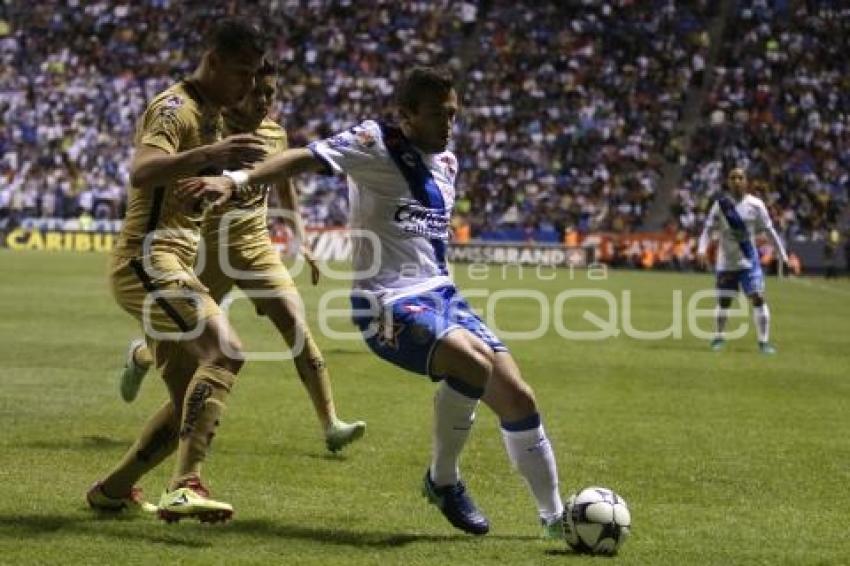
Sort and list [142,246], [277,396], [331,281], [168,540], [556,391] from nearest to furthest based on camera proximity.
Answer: [168,540], [142,246], [277,396], [556,391], [331,281]

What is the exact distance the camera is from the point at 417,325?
6980mm

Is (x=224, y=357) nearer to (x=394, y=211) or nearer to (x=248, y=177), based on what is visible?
(x=248, y=177)

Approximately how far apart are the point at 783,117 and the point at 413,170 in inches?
1601

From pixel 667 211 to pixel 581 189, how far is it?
8.98 feet

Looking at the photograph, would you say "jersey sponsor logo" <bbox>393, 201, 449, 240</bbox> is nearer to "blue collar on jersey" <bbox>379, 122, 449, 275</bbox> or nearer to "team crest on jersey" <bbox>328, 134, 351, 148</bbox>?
"blue collar on jersey" <bbox>379, 122, 449, 275</bbox>

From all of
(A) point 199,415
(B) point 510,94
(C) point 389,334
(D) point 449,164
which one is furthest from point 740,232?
(B) point 510,94

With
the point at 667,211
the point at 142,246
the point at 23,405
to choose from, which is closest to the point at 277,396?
the point at 23,405

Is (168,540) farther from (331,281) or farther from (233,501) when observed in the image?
(331,281)

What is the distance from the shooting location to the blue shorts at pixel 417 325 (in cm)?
697

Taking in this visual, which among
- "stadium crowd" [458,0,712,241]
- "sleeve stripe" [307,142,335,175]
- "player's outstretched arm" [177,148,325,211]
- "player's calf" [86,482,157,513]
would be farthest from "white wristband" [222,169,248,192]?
"stadium crowd" [458,0,712,241]

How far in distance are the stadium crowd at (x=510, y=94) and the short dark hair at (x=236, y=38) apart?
37.7 m

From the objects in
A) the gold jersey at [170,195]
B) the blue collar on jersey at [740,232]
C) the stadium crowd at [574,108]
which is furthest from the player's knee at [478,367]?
the stadium crowd at [574,108]

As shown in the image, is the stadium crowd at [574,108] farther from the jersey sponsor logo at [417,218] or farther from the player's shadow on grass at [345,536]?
the player's shadow on grass at [345,536]

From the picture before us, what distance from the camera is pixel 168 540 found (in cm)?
690
